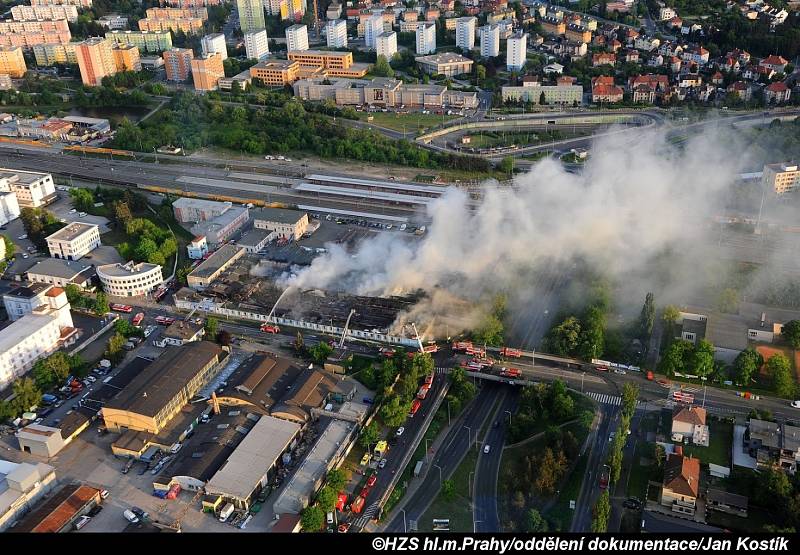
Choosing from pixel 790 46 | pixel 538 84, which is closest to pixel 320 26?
pixel 538 84

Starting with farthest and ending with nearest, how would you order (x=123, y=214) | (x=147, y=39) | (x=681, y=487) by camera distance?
(x=147, y=39)
(x=123, y=214)
(x=681, y=487)

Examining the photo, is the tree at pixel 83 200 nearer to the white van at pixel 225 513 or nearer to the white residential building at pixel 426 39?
the white van at pixel 225 513

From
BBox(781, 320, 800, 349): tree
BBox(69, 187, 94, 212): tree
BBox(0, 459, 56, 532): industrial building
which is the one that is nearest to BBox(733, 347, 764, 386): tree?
BBox(781, 320, 800, 349): tree

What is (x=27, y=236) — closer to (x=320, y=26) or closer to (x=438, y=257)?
(x=438, y=257)

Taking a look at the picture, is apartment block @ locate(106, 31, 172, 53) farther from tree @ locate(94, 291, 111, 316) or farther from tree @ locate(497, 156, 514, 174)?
tree @ locate(94, 291, 111, 316)

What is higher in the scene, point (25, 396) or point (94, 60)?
point (94, 60)

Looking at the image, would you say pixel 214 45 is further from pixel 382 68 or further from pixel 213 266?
pixel 213 266

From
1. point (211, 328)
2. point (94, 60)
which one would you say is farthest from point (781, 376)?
point (94, 60)
